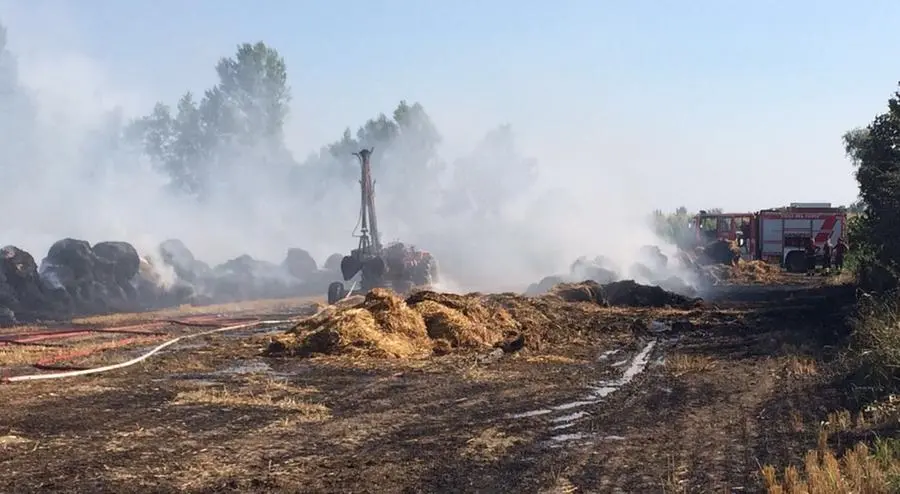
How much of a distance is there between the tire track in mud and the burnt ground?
35mm

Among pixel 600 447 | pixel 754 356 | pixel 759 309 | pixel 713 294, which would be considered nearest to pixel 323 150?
pixel 713 294

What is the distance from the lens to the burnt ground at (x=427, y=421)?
752 cm

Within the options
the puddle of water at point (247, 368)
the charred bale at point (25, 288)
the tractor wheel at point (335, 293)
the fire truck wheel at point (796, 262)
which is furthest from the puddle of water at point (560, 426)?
the fire truck wheel at point (796, 262)

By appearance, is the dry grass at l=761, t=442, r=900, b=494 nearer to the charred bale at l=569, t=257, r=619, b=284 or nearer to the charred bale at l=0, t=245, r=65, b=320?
the charred bale at l=0, t=245, r=65, b=320

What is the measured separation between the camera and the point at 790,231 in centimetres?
4153

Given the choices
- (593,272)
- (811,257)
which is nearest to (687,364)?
(593,272)

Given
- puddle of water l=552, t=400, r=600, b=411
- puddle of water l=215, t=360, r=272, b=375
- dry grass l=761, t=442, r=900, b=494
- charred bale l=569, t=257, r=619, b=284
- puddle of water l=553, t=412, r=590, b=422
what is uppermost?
charred bale l=569, t=257, r=619, b=284

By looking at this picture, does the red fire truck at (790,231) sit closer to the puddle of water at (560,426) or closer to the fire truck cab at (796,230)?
the fire truck cab at (796,230)

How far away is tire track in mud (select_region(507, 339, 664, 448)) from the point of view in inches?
362

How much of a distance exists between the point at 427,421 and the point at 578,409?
198cm

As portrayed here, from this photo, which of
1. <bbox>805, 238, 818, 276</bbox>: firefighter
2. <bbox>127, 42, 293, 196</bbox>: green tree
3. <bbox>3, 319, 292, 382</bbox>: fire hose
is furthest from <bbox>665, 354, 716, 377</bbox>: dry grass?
<bbox>127, 42, 293, 196</bbox>: green tree

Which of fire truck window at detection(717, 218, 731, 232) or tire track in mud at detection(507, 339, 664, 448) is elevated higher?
fire truck window at detection(717, 218, 731, 232)

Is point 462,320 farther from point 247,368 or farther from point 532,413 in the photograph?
point 532,413

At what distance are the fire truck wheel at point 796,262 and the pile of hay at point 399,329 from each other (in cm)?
2593
